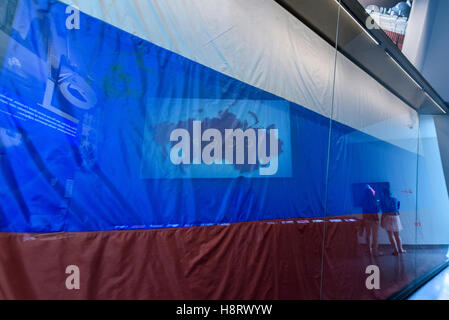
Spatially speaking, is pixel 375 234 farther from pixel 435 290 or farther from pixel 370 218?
pixel 435 290

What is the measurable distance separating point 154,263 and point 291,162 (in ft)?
3.62

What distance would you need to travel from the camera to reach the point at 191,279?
4.52 ft

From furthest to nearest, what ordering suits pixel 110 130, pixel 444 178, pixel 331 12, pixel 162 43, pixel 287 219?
pixel 444 178 → pixel 331 12 → pixel 287 219 → pixel 162 43 → pixel 110 130

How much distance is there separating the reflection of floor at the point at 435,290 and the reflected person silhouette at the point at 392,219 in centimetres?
38

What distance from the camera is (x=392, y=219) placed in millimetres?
2045

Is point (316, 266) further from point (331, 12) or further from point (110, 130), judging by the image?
point (331, 12)

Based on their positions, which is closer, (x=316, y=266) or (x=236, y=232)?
(x=236, y=232)

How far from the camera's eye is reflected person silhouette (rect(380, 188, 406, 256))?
6.49 ft

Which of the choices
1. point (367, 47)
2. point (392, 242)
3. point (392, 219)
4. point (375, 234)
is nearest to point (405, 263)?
point (392, 242)

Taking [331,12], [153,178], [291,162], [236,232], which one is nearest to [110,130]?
[153,178]

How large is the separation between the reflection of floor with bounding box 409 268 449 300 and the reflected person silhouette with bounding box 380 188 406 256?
0.38 metres

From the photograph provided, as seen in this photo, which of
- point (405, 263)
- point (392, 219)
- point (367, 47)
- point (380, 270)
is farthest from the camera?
point (405, 263)

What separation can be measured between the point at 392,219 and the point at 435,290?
0.87 meters

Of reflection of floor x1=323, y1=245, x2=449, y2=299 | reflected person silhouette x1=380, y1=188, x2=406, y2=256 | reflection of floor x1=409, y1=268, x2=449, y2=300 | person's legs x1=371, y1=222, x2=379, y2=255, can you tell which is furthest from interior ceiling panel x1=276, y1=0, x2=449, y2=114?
reflection of floor x1=409, y1=268, x2=449, y2=300
